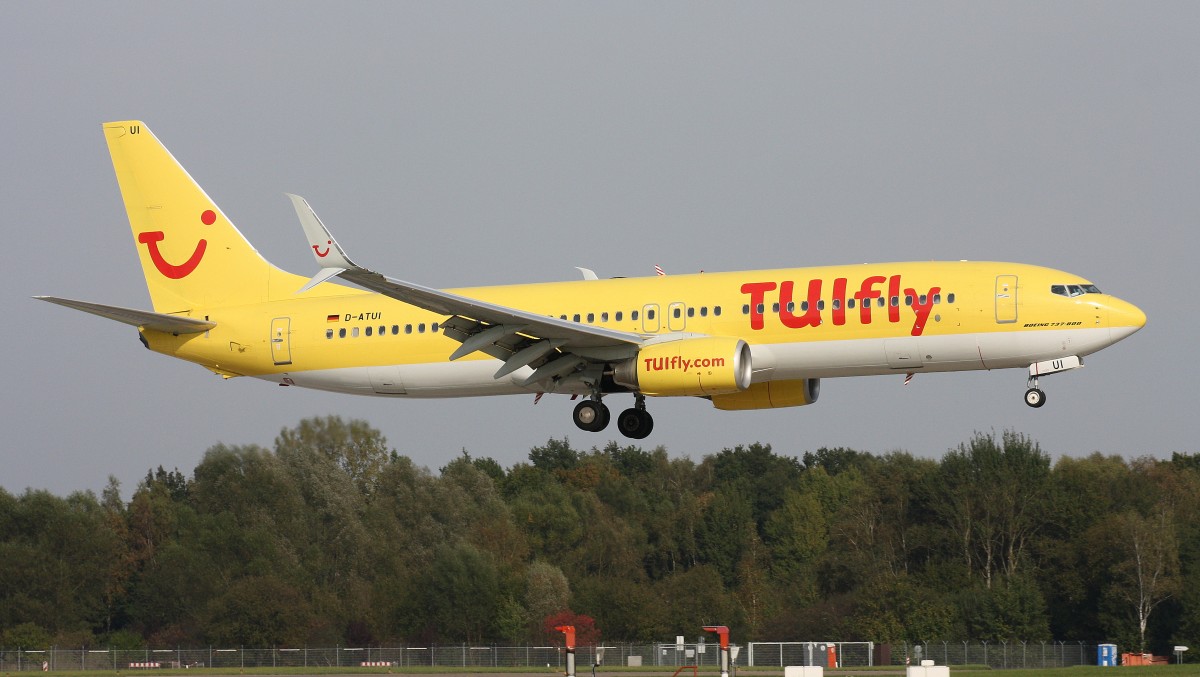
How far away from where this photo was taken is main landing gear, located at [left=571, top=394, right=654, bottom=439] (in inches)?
1758

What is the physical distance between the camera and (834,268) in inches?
1640

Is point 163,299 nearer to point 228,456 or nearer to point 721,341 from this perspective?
point 721,341

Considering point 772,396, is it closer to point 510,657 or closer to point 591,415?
point 591,415

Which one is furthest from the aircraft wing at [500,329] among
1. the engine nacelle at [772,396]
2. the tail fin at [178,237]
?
the tail fin at [178,237]

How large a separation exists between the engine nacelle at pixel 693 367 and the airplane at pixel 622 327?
0.04m

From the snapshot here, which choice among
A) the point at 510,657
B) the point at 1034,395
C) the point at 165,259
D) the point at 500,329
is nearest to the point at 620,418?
the point at 500,329

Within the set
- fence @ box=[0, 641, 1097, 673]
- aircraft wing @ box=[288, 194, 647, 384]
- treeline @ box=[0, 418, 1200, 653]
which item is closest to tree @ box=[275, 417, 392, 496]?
treeline @ box=[0, 418, 1200, 653]

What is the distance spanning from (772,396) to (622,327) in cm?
505

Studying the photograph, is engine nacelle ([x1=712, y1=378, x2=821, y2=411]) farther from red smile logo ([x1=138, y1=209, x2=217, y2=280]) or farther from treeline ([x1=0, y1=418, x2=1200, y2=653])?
treeline ([x1=0, y1=418, x2=1200, y2=653])

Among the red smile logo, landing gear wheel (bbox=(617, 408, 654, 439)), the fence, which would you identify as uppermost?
the red smile logo

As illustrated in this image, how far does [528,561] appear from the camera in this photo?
291 ft

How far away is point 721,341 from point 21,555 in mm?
A: 45821

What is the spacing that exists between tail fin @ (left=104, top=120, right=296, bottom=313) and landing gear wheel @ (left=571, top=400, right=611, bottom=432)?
33.3 feet

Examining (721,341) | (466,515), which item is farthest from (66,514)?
(721,341)
